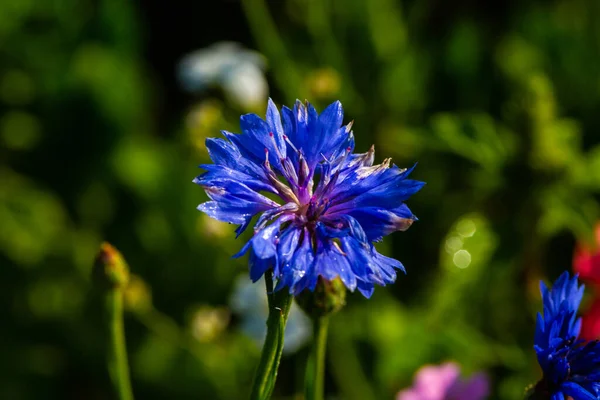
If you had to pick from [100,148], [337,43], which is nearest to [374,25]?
[337,43]

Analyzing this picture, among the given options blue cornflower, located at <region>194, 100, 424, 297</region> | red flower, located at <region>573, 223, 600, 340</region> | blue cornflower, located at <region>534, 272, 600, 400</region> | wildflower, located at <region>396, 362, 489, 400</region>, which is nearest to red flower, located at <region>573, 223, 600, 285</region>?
red flower, located at <region>573, 223, 600, 340</region>

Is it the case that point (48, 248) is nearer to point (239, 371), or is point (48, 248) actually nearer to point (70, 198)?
point (70, 198)

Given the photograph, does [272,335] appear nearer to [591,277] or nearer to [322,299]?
[322,299]

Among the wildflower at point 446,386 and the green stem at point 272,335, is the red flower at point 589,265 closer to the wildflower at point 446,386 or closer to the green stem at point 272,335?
the wildflower at point 446,386

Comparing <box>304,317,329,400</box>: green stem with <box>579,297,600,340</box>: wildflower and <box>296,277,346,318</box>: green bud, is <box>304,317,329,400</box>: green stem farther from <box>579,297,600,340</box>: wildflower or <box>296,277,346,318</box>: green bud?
<box>579,297,600,340</box>: wildflower

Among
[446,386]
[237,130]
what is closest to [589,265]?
[446,386]
